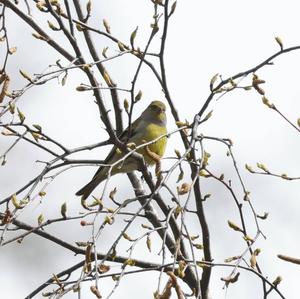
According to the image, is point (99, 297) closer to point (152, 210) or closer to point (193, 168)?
point (193, 168)

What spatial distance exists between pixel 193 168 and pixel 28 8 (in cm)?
137

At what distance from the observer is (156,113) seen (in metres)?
6.73

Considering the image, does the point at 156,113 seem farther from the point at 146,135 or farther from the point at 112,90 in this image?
the point at 112,90

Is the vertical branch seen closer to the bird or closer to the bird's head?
the bird

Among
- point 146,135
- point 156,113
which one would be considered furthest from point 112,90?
point 156,113

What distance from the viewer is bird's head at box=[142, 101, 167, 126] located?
6680 millimetres

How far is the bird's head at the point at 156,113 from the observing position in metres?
6.68

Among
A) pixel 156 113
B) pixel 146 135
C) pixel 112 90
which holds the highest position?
pixel 156 113

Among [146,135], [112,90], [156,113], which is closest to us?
[112,90]

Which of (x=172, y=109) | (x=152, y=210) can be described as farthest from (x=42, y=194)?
(x=152, y=210)

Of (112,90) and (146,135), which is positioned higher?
(146,135)

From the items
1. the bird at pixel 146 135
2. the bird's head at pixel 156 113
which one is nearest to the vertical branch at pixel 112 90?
the bird at pixel 146 135

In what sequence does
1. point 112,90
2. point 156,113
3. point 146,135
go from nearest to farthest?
1. point 112,90
2. point 146,135
3. point 156,113

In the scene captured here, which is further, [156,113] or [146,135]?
[156,113]
